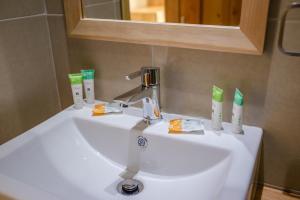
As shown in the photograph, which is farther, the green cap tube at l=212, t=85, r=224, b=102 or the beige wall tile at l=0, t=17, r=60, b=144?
the beige wall tile at l=0, t=17, r=60, b=144

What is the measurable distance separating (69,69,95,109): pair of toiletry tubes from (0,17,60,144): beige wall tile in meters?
0.16

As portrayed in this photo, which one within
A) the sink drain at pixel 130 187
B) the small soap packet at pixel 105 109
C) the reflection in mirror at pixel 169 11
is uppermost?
the reflection in mirror at pixel 169 11

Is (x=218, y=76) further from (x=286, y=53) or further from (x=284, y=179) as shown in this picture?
(x=284, y=179)

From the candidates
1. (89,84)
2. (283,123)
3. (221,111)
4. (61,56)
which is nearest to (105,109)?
(89,84)

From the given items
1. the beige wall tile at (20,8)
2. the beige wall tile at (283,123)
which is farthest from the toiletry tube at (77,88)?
the beige wall tile at (283,123)

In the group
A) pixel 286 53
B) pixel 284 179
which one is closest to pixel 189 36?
pixel 286 53

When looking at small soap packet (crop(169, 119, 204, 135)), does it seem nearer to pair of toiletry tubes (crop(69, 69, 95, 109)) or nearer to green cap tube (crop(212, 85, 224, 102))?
green cap tube (crop(212, 85, 224, 102))

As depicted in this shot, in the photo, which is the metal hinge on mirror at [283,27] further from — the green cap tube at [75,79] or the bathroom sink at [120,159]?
the green cap tube at [75,79]

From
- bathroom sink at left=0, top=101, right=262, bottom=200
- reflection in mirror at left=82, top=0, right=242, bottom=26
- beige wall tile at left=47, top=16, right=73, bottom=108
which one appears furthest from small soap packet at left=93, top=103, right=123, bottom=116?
reflection in mirror at left=82, top=0, right=242, bottom=26

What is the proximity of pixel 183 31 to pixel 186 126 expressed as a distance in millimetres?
256

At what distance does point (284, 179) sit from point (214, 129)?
0.23 metres

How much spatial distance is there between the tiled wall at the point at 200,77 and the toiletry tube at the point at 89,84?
35 mm

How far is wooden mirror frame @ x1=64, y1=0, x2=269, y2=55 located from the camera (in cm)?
67

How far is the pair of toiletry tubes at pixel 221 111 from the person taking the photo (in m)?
0.71
